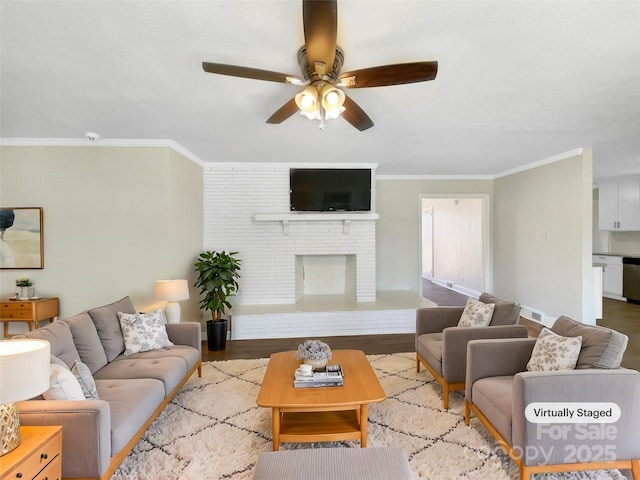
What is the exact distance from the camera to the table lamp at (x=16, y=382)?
1.32 m

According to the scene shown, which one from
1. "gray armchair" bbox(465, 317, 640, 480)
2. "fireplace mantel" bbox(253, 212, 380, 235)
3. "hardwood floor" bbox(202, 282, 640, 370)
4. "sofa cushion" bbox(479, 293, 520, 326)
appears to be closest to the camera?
"gray armchair" bbox(465, 317, 640, 480)

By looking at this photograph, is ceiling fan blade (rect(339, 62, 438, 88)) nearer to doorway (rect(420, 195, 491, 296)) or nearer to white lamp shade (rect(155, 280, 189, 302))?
white lamp shade (rect(155, 280, 189, 302))

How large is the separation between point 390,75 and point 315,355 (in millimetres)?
1914

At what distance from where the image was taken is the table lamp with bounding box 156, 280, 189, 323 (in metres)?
3.45

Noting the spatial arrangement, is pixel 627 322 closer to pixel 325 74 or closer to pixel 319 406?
pixel 319 406

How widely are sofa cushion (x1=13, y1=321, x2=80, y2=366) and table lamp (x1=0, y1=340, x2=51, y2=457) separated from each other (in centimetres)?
76

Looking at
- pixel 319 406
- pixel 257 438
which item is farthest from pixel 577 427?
pixel 257 438

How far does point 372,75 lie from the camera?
1.82 m

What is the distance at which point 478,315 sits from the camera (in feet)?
9.53

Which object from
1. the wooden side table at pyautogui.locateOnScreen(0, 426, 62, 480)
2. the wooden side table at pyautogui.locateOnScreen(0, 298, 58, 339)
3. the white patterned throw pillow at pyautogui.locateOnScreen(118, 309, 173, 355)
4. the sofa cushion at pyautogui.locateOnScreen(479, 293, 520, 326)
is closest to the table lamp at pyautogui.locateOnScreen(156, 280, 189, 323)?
the white patterned throw pillow at pyautogui.locateOnScreen(118, 309, 173, 355)

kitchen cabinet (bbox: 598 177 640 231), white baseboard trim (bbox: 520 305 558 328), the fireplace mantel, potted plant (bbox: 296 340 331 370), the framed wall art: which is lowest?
white baseboard trim (bbox: 520 305 558 328)

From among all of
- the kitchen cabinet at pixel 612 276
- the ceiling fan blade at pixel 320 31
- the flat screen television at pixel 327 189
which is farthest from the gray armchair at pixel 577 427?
the kitchen cabinet at pixel 612 276

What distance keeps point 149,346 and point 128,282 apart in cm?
130

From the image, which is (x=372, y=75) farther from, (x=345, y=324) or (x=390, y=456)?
(x=345, y=324)
